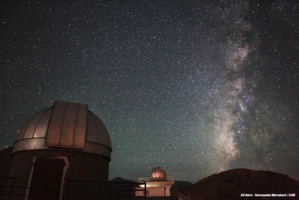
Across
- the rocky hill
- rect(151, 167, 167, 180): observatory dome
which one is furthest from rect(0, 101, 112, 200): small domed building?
the rocky hill

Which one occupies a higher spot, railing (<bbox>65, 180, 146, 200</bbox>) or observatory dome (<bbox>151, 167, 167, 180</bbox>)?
observatory dome (<bbox>151, 167, 167, 180</bbox>)

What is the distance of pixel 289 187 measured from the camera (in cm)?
4009

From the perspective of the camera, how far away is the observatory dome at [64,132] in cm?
1028

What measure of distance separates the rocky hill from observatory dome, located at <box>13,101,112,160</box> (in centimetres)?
2773

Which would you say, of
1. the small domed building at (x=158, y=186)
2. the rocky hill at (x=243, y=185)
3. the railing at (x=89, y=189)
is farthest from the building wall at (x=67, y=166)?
the rocky hill at (x=243, y=185)

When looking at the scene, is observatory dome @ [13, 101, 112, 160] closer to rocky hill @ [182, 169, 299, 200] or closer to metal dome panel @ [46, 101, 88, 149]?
metal dome panel @ [46, 101, 88, 149]

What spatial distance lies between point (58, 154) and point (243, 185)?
3758cm

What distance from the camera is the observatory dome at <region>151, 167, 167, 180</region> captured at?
91.6 ft

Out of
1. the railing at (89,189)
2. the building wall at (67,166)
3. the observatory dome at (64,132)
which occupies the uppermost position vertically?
the observatory dome at (64,132)

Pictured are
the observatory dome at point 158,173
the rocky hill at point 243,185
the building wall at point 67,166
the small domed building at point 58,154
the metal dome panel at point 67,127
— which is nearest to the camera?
the small domed building at point 58,154

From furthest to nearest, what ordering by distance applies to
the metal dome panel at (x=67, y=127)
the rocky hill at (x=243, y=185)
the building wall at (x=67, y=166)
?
the rocky hill at (x=243, y=185) → the metal dome panel at (x=67, y=127) → the building wall at (x=67, y=166)

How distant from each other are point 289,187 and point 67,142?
143 feet

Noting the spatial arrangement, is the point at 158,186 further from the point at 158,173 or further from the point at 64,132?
the point at 64,132

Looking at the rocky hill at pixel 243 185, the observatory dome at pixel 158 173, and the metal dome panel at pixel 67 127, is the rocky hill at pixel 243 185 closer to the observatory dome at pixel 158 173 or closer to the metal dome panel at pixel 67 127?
the observatory dome at pixel 158 173
